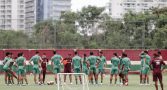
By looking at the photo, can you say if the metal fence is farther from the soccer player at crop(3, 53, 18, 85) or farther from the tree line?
the soccer player at crop(3, 53, 18, 85)

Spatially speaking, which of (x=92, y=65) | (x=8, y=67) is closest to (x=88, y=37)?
(x=92, y=65)

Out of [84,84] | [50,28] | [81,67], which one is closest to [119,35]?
[50,28]

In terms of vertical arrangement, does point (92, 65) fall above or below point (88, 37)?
below

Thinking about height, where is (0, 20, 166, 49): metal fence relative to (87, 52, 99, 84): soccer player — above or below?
above

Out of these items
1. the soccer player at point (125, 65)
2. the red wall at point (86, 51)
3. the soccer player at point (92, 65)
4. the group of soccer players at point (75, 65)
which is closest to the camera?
the group of soccer players at point (75, 65)

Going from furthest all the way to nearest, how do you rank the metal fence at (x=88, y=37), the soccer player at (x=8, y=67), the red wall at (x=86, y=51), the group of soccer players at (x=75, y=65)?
1. the metal fence at (x=88, y=37)
2. the red wall at (x=86, y=51)
3. the group of soccer players at (x=75, y=65)
4. the soccer player at (x=8, y=67)

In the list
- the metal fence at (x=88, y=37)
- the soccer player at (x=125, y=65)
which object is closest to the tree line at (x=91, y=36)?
the metal fence at (x=88, y=37)

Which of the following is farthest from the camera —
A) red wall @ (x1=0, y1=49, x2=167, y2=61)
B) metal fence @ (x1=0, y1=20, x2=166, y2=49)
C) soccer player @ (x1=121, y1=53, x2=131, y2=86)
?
metal fence @ (x1=0, y1=20, x2=166, y2=49)

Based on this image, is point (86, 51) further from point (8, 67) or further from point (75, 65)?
point (8, 67)

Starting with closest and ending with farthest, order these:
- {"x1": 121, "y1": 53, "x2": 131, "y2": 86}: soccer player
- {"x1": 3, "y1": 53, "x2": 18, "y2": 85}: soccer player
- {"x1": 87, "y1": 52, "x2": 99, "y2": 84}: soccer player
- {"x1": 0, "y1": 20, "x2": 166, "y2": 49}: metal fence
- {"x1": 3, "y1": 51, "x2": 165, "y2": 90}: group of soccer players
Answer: {"x1": 3, "y1": 53, "x2": 18, "y2": 85}: soccer player, {"x1": 3, "y1": 51, "x2": 165, "y2": 90}: group of soccer players, {"x1": 121, "y1": 53, "x2": 131, "y2": 86}: soccer player, {"x1": 87, "y1": 52, "x2": 99, "y2": 84}: soccer player, {"x1": 0, "y1": 20, "x2": 166, "y2": 49}: metal fence

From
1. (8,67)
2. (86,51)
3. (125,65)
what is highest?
(125,65)

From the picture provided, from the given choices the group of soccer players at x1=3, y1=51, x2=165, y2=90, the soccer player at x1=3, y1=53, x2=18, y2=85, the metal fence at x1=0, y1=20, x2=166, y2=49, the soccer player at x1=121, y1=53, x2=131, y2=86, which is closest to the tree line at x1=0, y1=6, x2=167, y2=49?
the metal fence at x1=0, y1=20, x2=166, y2=49

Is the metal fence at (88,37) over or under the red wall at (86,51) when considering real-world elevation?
over

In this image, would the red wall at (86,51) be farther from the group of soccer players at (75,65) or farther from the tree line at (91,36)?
the group of soccer players at (75,65)
